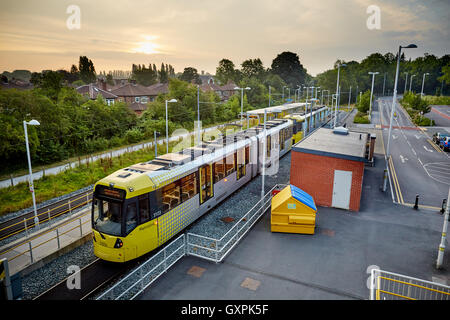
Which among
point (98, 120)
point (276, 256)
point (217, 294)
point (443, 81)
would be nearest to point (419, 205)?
point (276, 256)

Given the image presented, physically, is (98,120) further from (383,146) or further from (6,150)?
(383,146)

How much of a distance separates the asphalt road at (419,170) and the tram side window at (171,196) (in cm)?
1265

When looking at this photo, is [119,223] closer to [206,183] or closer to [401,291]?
[206,183]

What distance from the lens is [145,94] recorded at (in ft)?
218

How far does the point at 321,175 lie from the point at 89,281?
1186 centimetres

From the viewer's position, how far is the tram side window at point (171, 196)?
11492 mm

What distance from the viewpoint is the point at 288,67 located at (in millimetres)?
133250

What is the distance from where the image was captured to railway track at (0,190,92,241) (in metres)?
14.9

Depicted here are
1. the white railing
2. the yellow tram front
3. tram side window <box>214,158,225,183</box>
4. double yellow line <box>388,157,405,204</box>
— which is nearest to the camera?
the white railing

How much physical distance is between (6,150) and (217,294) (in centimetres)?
2419

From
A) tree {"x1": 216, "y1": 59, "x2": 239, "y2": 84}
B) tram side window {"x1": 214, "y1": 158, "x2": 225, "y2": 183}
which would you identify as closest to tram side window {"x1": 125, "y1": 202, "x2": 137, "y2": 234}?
tram side window {"x1": 214, "y1": 158, "x2": 225, "y2": 183}

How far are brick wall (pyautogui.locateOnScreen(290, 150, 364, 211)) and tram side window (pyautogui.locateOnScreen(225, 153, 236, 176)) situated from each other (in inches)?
132

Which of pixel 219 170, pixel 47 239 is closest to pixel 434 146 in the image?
pixel 219 170

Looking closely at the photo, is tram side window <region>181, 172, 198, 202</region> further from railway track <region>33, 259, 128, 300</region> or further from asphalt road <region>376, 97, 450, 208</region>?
asphalt road <region>376, 97, 450, 208</region>
